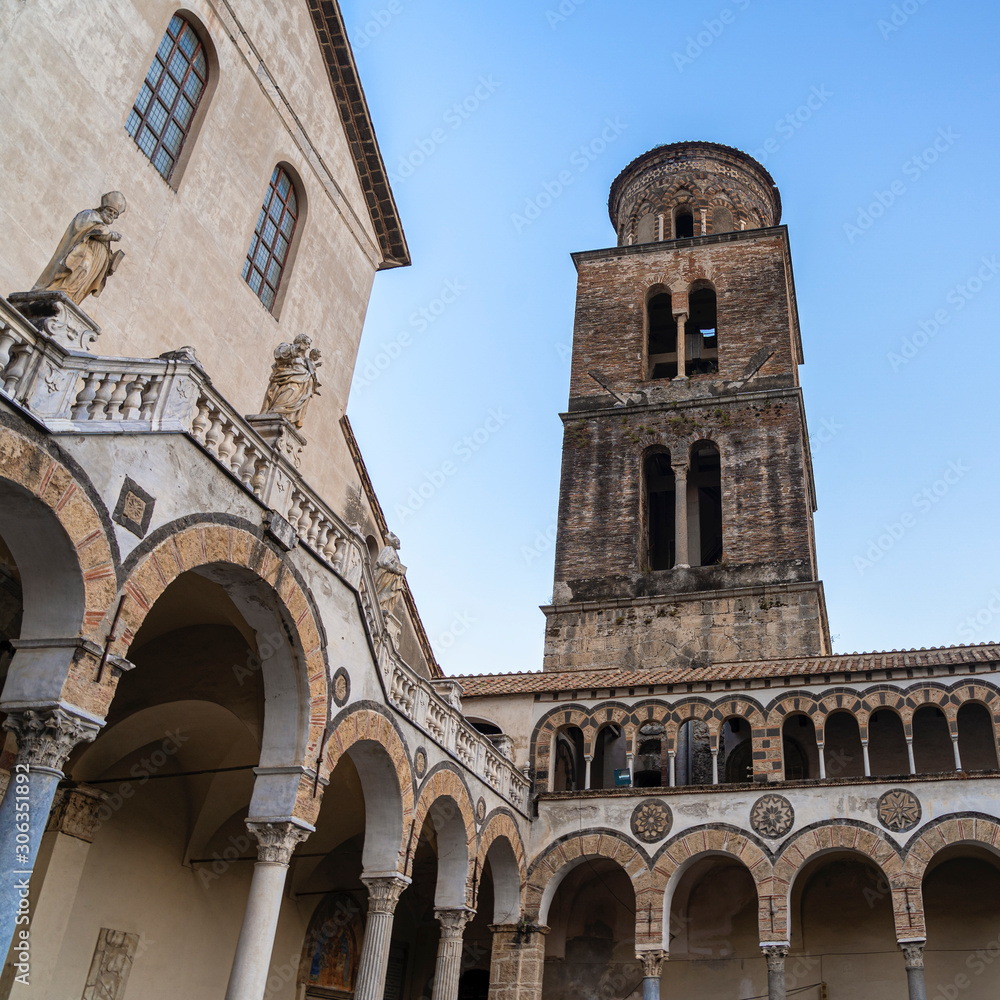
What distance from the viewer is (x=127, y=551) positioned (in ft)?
24.6

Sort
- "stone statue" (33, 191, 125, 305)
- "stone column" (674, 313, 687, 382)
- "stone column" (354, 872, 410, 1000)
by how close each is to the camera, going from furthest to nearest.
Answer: "stone column" (674, 313, 687, 382), "stone column" (354, 872, 410, 1000), "stone statue" (33, 191, 125, 305)

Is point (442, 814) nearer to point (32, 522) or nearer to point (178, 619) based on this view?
point (178, 619)

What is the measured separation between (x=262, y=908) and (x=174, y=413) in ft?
15.2

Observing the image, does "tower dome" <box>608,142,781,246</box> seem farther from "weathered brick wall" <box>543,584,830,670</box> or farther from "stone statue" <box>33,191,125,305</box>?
"stone statue" <box>33,191,125,305</box>

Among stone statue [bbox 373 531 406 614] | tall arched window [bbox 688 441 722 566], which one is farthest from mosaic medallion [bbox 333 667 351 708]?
tall arched window [bbox 688 441 722 566]

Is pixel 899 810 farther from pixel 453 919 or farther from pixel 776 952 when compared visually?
pixel 453 919

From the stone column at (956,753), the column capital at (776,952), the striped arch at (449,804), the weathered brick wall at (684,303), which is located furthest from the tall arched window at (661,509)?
the striped arch at (449,804)

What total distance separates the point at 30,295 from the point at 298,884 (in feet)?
37.0

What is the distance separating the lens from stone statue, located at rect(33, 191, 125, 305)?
8.36 metres

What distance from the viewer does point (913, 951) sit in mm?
14156

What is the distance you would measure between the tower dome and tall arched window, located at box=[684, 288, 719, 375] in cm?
230

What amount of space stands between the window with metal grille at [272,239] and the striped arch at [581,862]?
9744 millimetres

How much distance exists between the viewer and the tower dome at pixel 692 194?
2958 cm

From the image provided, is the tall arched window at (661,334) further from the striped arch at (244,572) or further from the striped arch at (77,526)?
the striped arch at (77,526)
